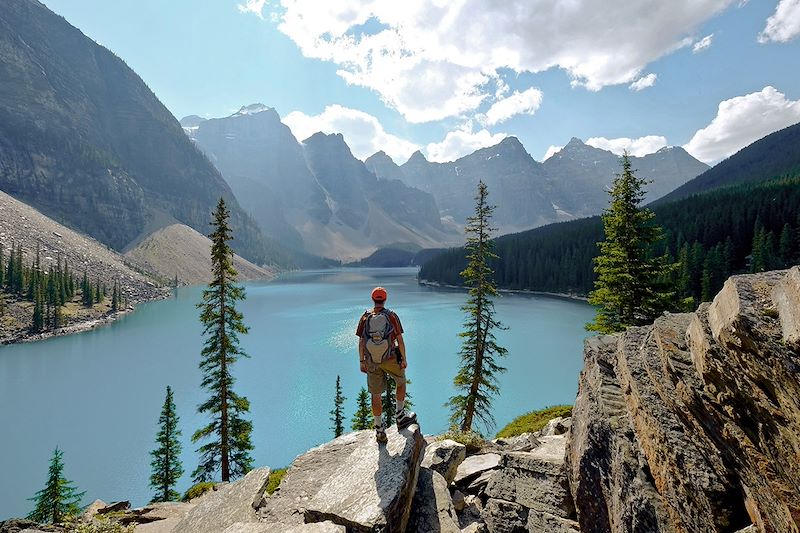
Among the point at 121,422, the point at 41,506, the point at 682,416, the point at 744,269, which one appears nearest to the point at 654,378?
the point at 682,416

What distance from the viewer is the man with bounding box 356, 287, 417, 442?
934cm

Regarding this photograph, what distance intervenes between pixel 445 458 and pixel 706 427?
6.44 metres

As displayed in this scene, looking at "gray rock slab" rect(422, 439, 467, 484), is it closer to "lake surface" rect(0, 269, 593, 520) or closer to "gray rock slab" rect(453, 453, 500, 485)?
"gray rock slab" rect(453, 453, 500, 485)

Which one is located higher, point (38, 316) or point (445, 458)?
point (445, 458)

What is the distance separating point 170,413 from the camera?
27016 millimetres

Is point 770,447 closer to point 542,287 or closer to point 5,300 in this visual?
point 5,300

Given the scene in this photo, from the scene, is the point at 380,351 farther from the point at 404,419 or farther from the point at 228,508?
the point at 228,508

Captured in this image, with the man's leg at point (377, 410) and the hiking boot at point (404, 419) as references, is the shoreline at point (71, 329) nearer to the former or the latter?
the man's leg at point (377, 410)

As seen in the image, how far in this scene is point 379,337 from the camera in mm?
9375

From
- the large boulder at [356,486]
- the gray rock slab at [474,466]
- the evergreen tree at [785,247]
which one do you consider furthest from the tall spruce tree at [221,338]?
the evergreen tree at [785,247]

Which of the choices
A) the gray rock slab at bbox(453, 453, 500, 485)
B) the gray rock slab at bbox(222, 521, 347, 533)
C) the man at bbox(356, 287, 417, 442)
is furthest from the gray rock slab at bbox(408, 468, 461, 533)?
the gray rock slab at bbox(222, 521, 347, 533)

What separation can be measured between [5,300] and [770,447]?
5243 inches

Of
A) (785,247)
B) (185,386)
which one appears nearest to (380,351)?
(185,386)

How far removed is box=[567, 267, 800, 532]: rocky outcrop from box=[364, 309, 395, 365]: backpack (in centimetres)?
470
